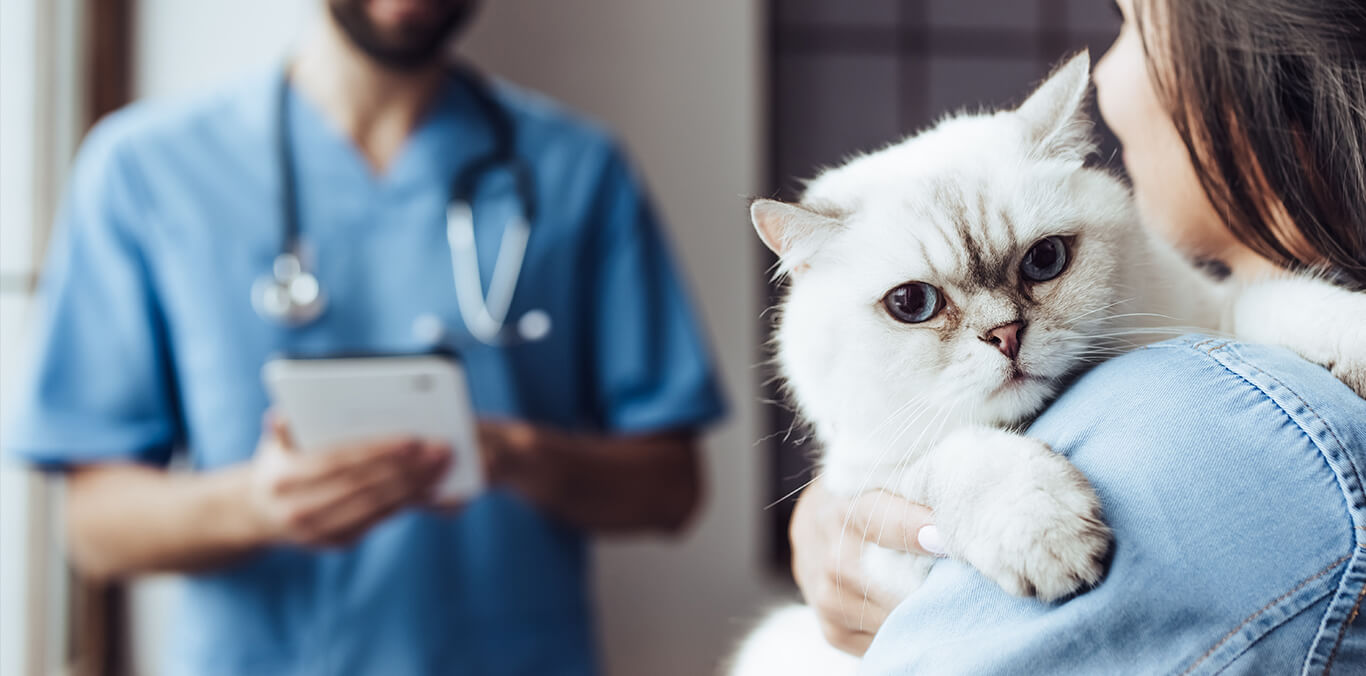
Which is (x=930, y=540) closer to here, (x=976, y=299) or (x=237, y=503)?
(x=976, y=299)

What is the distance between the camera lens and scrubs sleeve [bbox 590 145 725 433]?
163 centimetres

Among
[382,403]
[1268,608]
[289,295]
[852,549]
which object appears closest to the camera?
[1268,608]

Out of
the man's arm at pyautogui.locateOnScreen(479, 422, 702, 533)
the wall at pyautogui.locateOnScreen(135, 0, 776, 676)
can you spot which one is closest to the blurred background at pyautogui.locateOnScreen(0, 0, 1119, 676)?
the wall at pyautogui.locateOnScreen(135, 0, 776, 676)

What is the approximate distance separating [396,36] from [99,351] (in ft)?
2.18

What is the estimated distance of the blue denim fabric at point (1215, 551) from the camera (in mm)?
498

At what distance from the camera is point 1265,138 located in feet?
2.23

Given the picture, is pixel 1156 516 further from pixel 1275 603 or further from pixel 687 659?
pixel 687 659

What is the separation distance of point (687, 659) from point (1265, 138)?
7.26 ft

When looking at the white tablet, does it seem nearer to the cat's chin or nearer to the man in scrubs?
the man in scrubs

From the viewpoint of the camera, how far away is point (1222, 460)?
1.69 feet

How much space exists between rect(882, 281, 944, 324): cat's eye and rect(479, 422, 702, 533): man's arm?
2.80 feet

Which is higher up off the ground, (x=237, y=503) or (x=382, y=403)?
(x=382, y=403)

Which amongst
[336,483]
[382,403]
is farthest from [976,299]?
[336,483]

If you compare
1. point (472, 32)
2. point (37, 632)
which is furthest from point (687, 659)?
point (472, 32)
